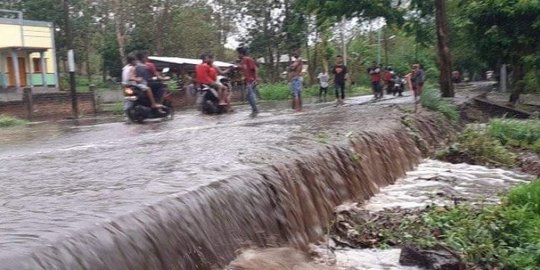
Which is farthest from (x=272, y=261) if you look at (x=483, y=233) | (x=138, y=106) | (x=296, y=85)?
(x=296, y=85)

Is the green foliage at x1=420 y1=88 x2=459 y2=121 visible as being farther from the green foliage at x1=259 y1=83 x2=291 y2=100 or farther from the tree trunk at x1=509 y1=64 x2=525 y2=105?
the green foliage at x1=259 y1=83 x2=291 y2=100

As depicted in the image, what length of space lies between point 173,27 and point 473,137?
32179 millimetres

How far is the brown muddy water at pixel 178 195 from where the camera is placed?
11.5ft

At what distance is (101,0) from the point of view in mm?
42188

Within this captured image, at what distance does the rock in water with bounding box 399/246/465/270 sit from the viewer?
4930 mm

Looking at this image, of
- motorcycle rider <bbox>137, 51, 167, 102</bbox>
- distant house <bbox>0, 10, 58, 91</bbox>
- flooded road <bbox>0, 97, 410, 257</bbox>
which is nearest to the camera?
flooded road <bbox>0, 97, 410, 257</bbox>

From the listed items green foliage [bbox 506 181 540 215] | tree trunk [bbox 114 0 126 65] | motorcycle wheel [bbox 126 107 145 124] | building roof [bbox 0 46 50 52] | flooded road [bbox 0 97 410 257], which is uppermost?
tree trunk [bbox 114 0 126 65]

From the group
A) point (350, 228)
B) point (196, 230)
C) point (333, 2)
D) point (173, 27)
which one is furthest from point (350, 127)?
point (173, 27)

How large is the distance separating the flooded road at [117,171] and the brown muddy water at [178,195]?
13mm

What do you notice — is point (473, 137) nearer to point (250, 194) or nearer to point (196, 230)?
point (250, 194)

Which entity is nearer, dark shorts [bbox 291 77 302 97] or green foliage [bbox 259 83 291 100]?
dark shorts [bbox 291 77 302 97]

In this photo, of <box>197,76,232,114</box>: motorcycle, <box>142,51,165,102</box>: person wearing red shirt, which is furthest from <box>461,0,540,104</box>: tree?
<box>142,51,165,102</box>: person wearing red shirt

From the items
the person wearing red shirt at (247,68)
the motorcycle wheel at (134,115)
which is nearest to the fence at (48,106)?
the motorcycle wheel at (134,115)

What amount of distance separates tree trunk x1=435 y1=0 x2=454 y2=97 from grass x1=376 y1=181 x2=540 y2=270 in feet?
44.7
